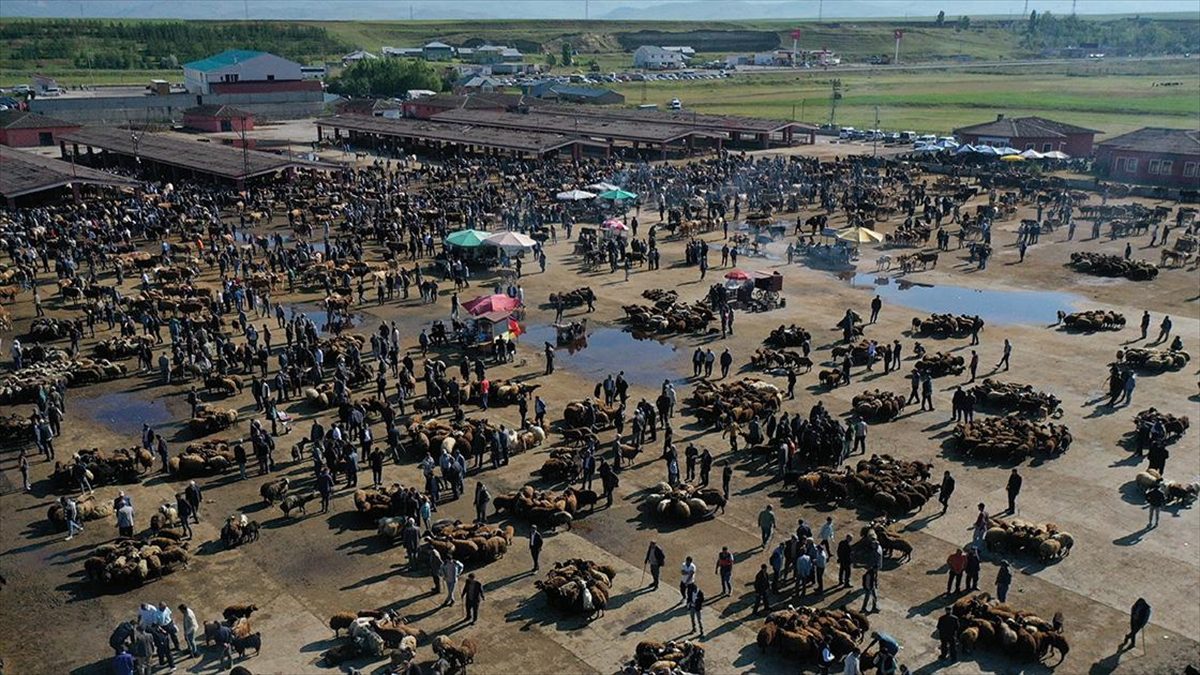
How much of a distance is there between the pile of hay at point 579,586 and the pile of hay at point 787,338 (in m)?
17.7

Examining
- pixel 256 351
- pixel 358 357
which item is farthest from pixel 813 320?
pixel 256 351

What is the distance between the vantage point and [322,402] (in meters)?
32.0

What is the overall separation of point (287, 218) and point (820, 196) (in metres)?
33.8

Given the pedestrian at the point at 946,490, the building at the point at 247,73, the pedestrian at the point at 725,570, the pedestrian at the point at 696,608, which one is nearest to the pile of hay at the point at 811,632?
the pedestrian at the point at 696,608

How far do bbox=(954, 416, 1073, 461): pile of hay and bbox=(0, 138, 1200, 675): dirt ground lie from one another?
0.42 m

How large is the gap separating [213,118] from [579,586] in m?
103

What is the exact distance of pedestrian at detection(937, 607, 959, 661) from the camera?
1911cm

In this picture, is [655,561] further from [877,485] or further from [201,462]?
[201,462]

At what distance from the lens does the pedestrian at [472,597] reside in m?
20.3

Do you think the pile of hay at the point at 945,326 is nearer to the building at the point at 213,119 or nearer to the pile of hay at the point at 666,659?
the pile of hay at the point at 666,659

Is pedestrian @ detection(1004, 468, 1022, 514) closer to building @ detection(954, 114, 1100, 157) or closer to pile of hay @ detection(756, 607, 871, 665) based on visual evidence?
pile of hay @ detection(756, 607, 871, 665)

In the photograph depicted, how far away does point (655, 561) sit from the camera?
71.2 ft

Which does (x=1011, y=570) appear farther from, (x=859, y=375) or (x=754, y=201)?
(x=754, y=201)

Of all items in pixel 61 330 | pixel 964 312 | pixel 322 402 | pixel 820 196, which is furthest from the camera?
pixel 820 196
